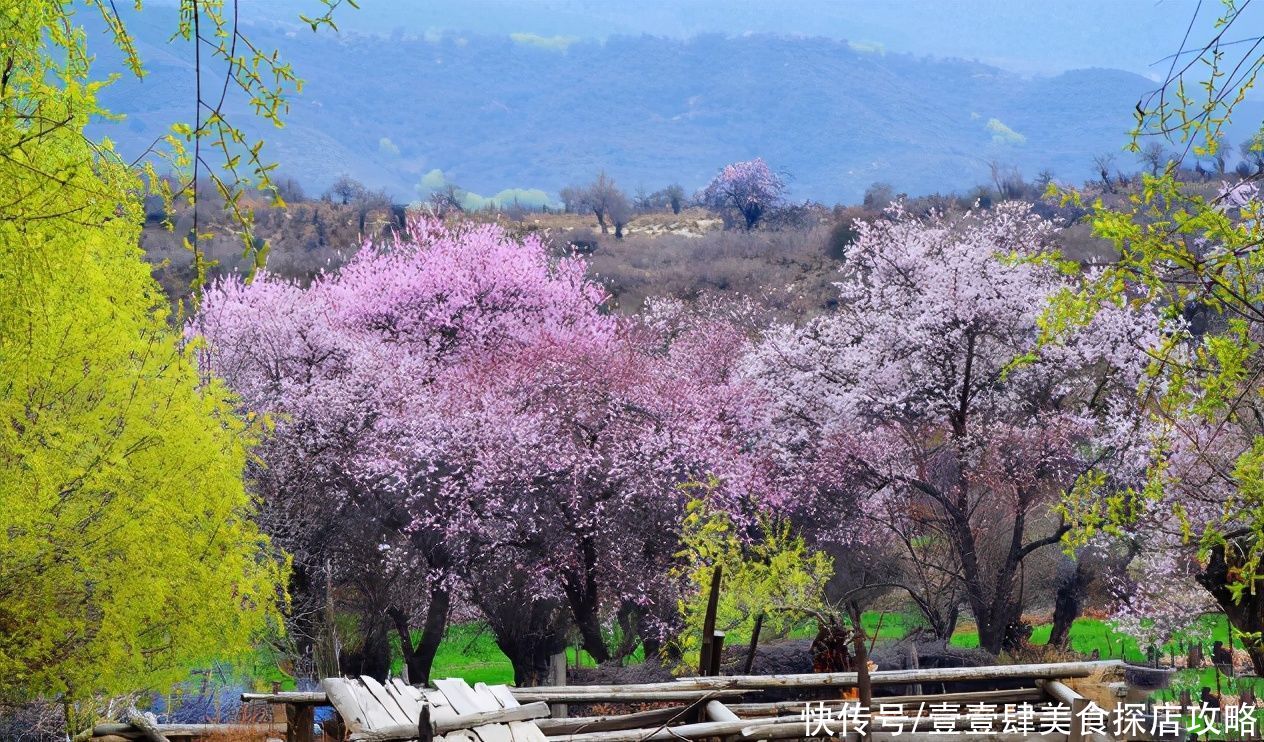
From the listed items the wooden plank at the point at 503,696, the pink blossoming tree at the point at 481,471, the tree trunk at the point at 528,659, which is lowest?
the tree trunk at the point at 528,659

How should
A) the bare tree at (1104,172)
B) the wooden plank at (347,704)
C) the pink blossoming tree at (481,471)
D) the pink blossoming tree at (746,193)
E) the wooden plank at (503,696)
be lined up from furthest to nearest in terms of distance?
the pink blossoming tree at (746,193) → the bare tree at (1104,172) → the pink blossoming tree at (481,471) → the wooden plank at (503,696) → the wooden plank at (347,704)

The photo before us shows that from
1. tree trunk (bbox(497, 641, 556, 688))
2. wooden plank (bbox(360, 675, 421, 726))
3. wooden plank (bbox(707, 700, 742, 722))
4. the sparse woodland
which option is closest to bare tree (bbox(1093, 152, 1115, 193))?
the sparse woodland

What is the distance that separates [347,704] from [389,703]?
0.90 feet

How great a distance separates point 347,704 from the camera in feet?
21.4

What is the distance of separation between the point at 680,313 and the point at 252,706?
23.9 m

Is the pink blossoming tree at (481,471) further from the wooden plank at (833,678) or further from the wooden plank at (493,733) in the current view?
the wooden plank at (493,733)

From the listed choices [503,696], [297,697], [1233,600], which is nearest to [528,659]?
[297,697]

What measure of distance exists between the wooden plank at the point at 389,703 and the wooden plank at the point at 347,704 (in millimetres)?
140

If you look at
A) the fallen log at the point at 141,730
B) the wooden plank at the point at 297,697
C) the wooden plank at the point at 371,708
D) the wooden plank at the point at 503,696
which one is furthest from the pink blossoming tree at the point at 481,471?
the wooden plank at the point at 371,708

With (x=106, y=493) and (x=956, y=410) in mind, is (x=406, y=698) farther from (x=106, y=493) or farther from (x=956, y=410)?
(x=956, y=410)

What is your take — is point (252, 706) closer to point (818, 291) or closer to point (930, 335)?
point (930, 335)

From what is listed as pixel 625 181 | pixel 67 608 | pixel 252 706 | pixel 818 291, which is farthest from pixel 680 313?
pixel 625 181

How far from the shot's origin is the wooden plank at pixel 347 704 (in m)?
6.36

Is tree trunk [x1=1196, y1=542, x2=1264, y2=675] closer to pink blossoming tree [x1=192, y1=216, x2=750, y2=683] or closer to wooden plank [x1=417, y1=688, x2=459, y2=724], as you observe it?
wooden plank [x1=417, y1=688, x2=459, y2=724]
